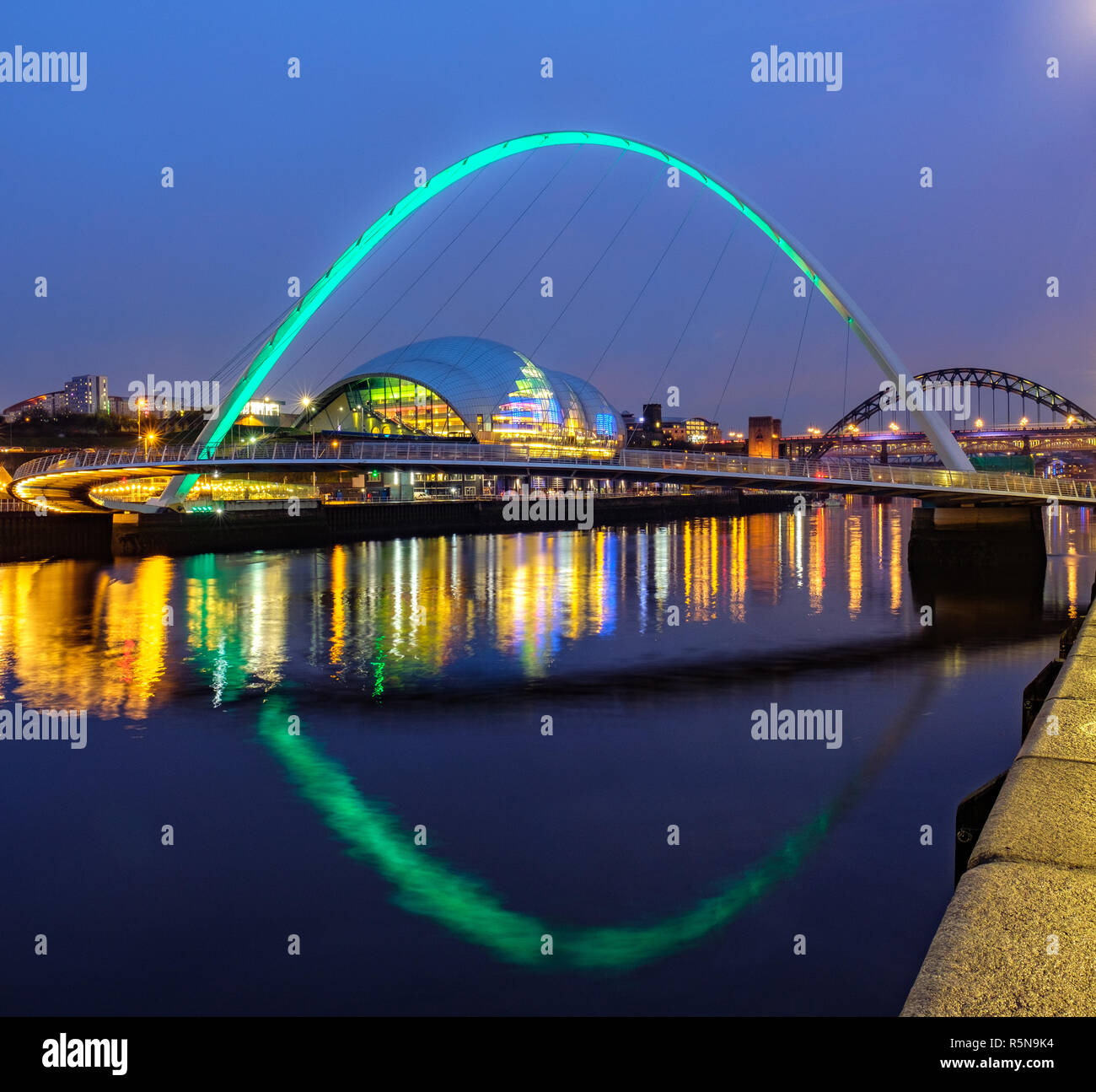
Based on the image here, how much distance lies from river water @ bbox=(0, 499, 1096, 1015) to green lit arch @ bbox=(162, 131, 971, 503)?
60.9ft

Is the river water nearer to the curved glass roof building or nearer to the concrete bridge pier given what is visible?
the concrete bridge pier

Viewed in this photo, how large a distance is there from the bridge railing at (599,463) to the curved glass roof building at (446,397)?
58.0 meters

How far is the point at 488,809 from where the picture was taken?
13.0 metres

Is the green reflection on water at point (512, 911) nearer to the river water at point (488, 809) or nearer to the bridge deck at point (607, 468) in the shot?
the river water at point (488, 809)

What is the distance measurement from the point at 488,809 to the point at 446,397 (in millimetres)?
93359

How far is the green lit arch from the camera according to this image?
152ft

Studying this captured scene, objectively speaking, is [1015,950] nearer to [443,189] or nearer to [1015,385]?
[443,189]

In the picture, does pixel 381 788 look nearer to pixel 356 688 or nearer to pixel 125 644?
pixel 356 688

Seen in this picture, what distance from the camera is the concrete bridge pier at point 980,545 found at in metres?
42.6

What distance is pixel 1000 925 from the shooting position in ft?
12.5

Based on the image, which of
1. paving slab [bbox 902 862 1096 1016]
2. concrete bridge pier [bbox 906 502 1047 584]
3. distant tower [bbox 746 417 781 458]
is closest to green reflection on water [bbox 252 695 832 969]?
paving slab [bbox 902 862 1096 1016]

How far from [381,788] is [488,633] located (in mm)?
15349

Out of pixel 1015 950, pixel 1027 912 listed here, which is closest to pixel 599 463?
pixel 1027 912

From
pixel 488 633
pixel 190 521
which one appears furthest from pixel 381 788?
pixel 190 521
